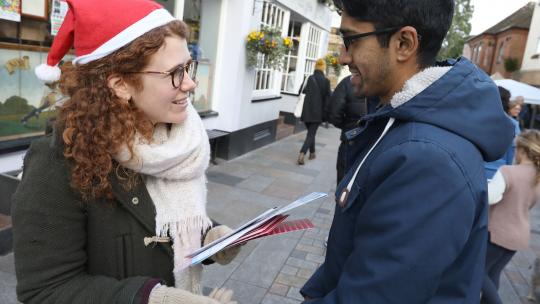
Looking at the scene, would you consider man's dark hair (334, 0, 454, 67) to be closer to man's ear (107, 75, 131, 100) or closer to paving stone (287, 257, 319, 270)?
man's ear (107, 75, 131, 100)

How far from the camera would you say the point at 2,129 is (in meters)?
3.87

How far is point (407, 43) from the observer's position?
4.05 feet

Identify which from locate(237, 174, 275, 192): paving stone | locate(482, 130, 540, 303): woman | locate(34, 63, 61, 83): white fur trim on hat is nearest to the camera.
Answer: locate(34, 63, 61, 83): white fur trim on hat

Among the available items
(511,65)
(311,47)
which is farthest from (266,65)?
(511,65)

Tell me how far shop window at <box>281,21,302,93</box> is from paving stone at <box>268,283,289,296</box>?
9.16 meters

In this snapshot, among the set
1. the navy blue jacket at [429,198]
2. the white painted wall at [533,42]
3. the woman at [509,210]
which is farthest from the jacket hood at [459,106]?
the white painted wall at [533,42]

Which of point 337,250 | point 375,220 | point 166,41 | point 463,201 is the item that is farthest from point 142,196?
point 463,201

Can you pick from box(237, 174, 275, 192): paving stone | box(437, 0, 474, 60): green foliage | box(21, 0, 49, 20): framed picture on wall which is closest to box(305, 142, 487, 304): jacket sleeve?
box(21, 0, 49, 20): framed picture on wall

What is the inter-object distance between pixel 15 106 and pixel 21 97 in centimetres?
10

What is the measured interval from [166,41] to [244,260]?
9.81 feet

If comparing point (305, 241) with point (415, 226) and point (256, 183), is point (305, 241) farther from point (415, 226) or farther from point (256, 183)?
point (415, 226)

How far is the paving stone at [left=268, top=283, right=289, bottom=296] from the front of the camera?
3.59 meters

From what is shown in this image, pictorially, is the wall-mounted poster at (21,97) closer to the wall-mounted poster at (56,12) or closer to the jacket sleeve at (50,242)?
the wall-mounted poster at (56,12)

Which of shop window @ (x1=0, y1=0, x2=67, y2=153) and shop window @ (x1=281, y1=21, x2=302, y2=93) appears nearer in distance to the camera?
shop window @ (x1=0, y1=0, x2=67, y2=153)
